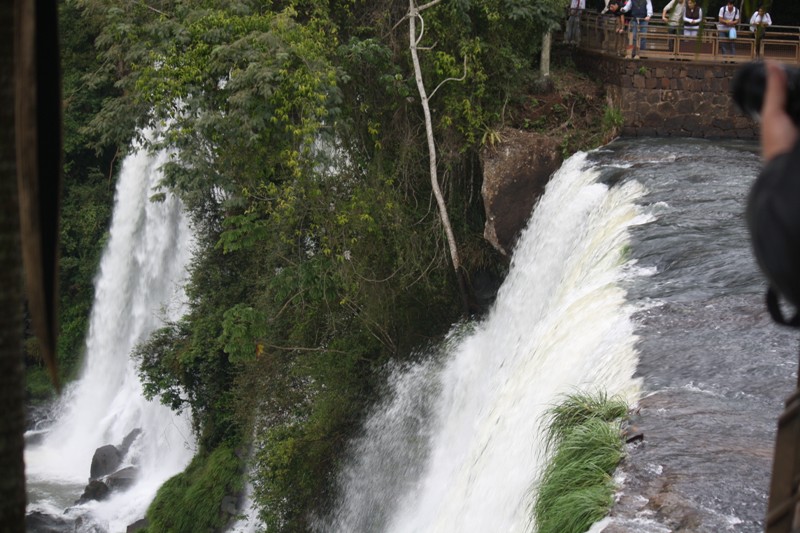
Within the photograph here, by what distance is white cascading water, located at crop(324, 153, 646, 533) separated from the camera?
301 inches

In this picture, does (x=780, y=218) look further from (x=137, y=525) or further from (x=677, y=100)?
(x=137, y=525)

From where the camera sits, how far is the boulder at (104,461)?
20531 mm

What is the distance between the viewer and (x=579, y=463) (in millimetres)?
5992

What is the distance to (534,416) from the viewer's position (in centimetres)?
784

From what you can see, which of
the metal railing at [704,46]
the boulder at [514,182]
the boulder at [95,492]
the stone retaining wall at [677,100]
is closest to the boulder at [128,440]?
the boulder at [95,492]

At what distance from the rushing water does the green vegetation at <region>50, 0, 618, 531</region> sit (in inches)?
39.1

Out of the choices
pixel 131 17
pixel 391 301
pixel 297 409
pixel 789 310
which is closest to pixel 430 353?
pixel 391 301

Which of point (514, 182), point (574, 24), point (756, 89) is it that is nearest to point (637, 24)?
point (574, 24)

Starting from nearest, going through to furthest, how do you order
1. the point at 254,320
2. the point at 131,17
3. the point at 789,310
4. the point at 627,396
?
the point at 627,396 → the point at 789,310 → the point at 131,17 → the point at 254,320

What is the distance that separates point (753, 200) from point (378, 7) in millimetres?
14917

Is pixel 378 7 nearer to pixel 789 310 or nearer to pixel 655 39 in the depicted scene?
pixel 655 39

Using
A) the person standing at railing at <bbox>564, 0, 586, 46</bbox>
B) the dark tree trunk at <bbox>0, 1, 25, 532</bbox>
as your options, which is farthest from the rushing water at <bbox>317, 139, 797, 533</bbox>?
the person standing at railing at <bbox>564, 0, 586, 46</bbox>

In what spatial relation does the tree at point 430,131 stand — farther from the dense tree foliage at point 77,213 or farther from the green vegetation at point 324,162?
the dense tree foliage at point 77,213

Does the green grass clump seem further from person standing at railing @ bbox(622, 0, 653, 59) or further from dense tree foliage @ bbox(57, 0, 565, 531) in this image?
person standing at railing @ bbox(622, 0, 653, 59)
